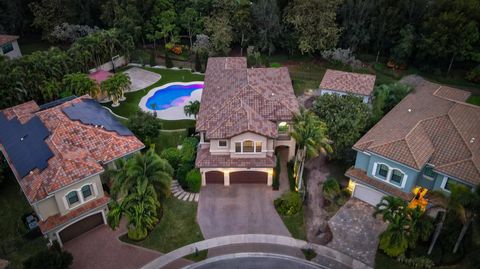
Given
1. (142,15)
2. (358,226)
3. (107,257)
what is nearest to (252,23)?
(142,15)

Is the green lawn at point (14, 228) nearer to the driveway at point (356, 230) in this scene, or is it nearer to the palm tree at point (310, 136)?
the palm tree at point (310, 136)

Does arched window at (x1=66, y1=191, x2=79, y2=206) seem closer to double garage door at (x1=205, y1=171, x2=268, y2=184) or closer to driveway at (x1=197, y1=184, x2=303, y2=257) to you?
driveway at (x1=197, y1=184, x2=303, y2=257)

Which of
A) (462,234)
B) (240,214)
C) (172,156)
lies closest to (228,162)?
(240,214)

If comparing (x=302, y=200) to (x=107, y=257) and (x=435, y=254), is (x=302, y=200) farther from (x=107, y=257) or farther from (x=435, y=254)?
(x=107, y=257)

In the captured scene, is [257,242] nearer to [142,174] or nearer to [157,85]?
[142,174]

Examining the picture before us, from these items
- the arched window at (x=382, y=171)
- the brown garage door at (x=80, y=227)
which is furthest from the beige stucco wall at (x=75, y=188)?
the arched window at (x=382, y=171)

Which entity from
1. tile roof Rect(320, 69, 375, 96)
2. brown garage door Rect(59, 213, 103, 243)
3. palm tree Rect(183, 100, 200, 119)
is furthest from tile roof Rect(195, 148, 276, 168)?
tile roof Rect(320, 69, 375, 96)

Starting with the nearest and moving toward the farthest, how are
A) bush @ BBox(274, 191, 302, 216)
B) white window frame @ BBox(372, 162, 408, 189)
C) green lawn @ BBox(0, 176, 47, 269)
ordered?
1. green lawn @ BBox(0, 176, 47, 269)
2. white window frame @ BBox(372, 162, 408, 189)
3. bush @ BBox(274, 191, 302, 216)
